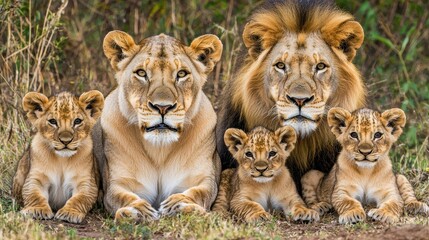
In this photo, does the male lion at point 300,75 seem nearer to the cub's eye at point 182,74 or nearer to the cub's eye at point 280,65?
the cub's eye at point 280,65

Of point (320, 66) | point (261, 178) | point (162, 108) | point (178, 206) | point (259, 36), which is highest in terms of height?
point (259, 36)

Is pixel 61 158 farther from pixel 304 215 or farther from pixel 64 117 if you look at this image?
pixel 304 215

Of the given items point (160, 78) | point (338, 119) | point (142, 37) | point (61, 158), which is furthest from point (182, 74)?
point (142, 37)

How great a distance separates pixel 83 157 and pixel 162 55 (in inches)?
34.1

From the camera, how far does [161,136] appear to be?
706 cm

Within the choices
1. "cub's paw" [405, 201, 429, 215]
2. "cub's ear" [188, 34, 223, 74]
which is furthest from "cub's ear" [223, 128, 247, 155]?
"cub's paw" [405, 201, 429, 215]

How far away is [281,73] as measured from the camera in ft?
25.0

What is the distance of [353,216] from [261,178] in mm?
659

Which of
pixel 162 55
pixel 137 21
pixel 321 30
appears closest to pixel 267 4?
pixel 321 30

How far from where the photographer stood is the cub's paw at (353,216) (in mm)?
7227

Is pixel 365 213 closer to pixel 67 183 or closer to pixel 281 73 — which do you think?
pixel 281 73

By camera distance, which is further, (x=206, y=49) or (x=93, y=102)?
(x=206, y=49)

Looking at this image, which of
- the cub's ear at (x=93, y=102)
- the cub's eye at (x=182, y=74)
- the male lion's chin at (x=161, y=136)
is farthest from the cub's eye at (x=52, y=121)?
the cub's eye at (x=182, y=74)

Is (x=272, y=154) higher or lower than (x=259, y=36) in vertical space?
Answer: lower
